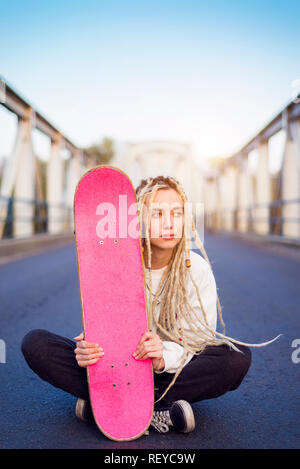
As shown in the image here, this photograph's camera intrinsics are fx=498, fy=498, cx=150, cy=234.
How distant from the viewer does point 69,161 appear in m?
16.1

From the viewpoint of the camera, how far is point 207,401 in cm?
206

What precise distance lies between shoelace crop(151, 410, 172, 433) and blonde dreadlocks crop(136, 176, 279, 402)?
0.22m

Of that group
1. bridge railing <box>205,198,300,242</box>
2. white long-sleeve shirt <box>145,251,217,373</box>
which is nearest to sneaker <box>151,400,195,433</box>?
white long-sleeve shirt <box>145,251,217,373</box>

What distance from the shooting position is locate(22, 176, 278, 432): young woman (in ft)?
5.85

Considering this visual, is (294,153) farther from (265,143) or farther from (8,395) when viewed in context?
(8,395)

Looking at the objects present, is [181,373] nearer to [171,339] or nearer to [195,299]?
[171,339]

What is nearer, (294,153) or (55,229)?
(294,153)

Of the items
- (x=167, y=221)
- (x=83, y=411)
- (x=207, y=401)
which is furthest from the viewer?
(x=207, y=401)

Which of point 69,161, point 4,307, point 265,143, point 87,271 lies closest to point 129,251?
point 87,271

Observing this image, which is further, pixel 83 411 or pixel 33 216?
pixel 33 216

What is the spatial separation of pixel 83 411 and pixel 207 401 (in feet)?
1.82

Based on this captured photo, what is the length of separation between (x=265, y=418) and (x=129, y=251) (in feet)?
2.62

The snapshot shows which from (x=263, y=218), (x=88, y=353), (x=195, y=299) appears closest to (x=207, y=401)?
(x=195, y=299)
